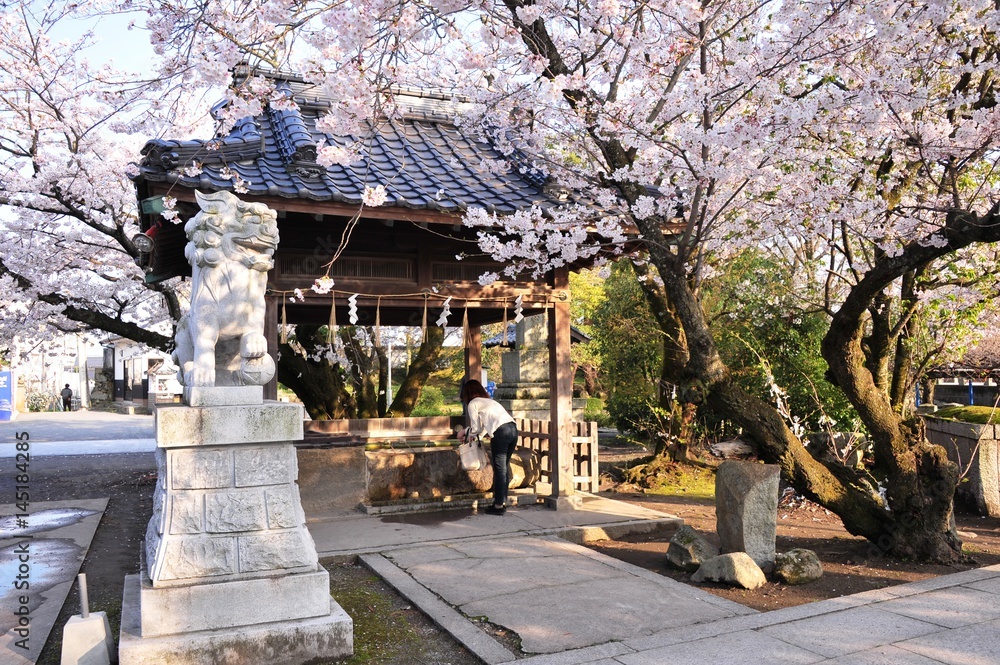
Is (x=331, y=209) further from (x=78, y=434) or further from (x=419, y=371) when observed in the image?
(x=78, y=434)

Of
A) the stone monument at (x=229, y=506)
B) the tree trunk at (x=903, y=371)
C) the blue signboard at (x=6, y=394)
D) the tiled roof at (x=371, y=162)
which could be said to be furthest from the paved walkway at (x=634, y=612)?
the blue signboard at (x=6, y=394)

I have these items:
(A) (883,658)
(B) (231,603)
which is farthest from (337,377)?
(A) (883,658)

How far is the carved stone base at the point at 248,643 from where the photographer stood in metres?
3.99

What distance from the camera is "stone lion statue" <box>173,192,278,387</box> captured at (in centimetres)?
449

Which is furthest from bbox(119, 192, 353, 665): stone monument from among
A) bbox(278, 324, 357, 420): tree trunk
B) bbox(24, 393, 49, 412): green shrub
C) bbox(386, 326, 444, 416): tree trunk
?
bbox(24, 393, 49, 412): green shrub

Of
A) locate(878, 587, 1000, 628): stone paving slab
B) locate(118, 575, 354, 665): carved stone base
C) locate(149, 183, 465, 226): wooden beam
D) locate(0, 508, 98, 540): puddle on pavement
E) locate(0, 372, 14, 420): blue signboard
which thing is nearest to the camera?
locate(118, 575, 354, 665): carved stone base

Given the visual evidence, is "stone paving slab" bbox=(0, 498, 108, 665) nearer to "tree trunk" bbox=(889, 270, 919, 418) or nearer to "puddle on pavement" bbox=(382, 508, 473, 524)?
"puddle on pavement" bbox=(382, 508, 473, 524)

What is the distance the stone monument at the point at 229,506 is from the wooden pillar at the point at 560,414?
4.51 meters

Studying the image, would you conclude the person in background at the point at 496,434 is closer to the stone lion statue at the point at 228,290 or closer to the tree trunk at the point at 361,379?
the stone lion statue at the point at 228,290

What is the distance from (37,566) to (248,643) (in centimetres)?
368

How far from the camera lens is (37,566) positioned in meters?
6.60

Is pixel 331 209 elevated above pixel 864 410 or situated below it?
above

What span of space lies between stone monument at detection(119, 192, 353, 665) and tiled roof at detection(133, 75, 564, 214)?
79.1 inches

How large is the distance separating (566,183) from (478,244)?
5.12 ft
